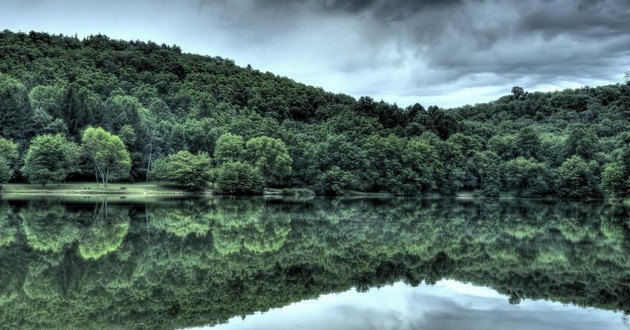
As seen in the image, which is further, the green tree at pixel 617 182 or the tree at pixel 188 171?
the tree at pixel 188 171

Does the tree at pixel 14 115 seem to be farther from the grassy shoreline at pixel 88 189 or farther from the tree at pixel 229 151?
the tree at pixel 229 151

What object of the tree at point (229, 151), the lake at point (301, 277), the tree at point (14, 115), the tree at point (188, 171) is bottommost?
the lake at point (301, 277)

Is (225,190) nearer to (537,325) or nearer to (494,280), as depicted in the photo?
(494,280)

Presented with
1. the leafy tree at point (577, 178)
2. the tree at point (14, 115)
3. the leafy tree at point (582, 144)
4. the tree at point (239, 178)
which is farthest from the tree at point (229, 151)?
the leafy tree at point (582, 144)

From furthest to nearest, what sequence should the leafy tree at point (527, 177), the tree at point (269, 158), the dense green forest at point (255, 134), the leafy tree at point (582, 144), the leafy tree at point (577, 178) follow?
1. the leafy tree at point (582, 144)
2. the leafy tree at point (527, 177)
3. the leafy tree at point (577, 178)
4. the tree at point (269, 158)
5. the dense green forest at point (255, 134)

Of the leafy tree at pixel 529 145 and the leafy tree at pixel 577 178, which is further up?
the leafy tree at pixel 529 145

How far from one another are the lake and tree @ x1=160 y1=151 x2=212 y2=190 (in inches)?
1939

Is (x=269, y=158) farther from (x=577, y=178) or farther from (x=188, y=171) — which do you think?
(x=577, y=178)

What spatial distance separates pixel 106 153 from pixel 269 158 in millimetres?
25428

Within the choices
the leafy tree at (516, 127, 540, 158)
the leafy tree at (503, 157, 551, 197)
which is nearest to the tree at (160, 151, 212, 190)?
the leafy tree at (503, 157, 551, 197)

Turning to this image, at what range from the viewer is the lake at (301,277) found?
610 inches

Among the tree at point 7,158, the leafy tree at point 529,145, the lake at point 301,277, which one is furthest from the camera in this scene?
the leafy tree at point 529,145

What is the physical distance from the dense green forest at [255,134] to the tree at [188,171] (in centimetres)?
22

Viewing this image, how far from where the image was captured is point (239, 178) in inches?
3403
